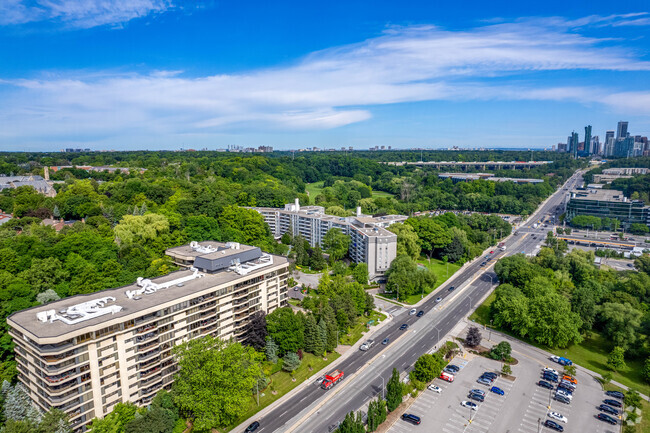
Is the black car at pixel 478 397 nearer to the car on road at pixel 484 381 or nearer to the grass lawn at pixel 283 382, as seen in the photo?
the car on road at pixel 484 381

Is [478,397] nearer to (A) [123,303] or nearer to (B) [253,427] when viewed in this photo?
(B) [253,427]

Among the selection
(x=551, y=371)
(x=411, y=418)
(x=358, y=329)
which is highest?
(x=358, y=329)

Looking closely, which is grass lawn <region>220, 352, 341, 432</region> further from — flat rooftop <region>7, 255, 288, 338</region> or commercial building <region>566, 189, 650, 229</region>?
commercial building <region>566, 189, 650, 229</region>

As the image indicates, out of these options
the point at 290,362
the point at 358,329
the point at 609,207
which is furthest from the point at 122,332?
the point at 609,207

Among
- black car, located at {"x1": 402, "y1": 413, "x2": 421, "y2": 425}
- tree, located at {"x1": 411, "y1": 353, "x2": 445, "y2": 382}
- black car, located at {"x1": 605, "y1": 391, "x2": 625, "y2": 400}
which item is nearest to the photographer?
black car, located at {"x1": 402, "y1": 413, "x2": 421, "y2": 425}

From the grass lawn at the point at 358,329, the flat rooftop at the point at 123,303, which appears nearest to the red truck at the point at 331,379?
the grass lawn at the point at 358,329

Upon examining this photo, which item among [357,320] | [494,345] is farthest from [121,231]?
[494,345]

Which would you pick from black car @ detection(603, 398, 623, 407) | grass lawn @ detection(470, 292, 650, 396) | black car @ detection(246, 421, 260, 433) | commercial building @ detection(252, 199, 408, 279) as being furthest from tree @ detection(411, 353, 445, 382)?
commercial building @ detection(252, 199, 408, 279)
